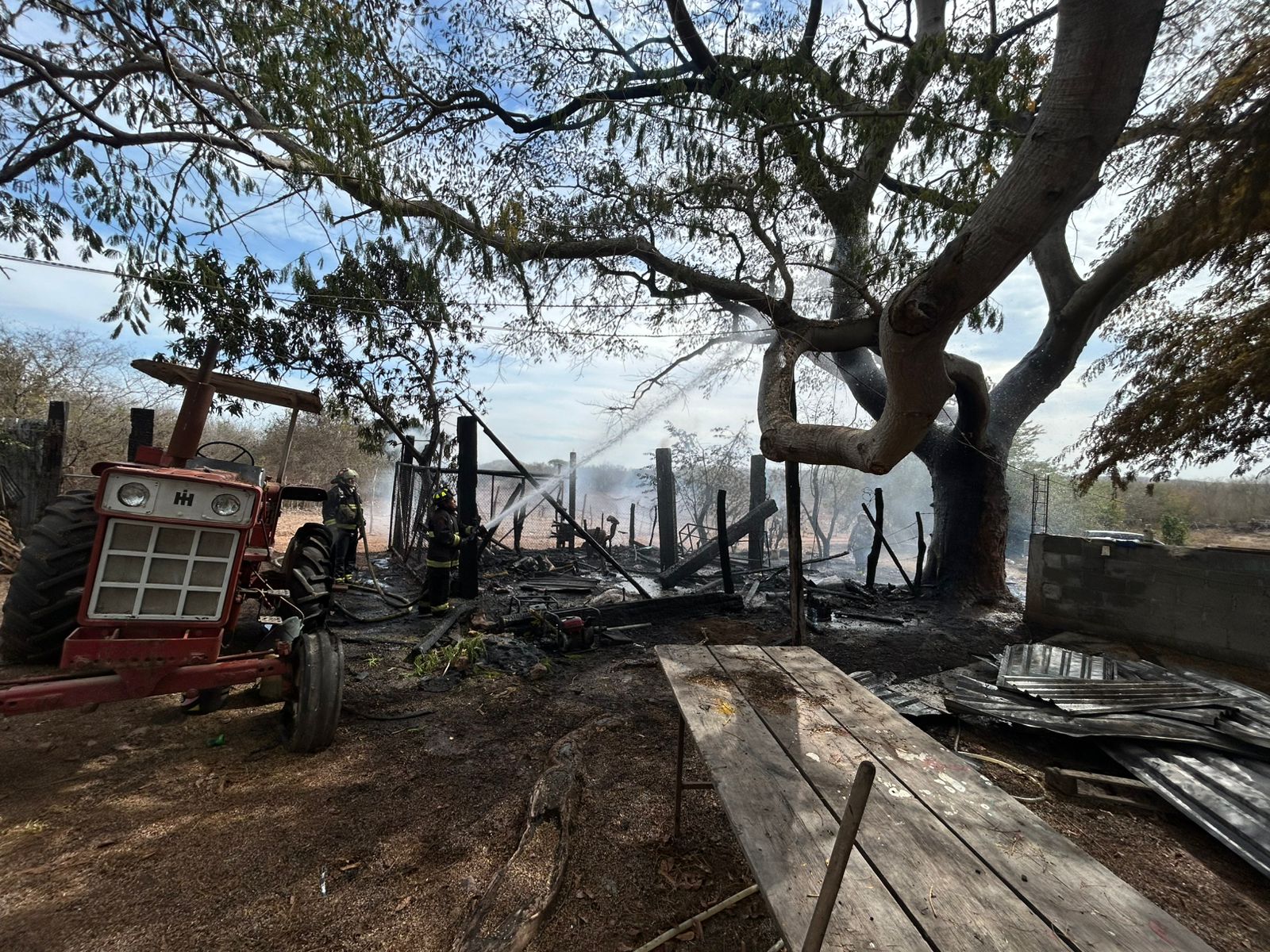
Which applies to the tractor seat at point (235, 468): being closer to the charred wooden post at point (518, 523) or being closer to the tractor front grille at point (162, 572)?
the tractor front grille at point (162, 572)

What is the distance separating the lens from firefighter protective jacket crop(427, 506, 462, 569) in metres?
7.61

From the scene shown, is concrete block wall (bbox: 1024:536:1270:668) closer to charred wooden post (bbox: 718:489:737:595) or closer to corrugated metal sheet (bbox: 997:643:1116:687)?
corrugated metal sheet (bbox: 997:643:1116:687)

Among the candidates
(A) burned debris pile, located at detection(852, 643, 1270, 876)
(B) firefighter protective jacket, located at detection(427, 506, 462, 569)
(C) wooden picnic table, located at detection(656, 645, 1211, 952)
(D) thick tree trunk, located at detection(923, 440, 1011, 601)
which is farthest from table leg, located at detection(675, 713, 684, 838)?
(D) thick tree trunk, located at detection(923, 440, 1011, 601)

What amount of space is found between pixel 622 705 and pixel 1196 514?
31.1 m

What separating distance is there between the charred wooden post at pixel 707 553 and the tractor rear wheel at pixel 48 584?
31.2 feet

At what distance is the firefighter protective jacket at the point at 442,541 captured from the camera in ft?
25.0

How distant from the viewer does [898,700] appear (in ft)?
16.9

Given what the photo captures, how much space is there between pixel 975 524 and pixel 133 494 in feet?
40.0

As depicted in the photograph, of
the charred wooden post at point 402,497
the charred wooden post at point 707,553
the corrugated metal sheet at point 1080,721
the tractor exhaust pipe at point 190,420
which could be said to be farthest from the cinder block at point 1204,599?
the charred wooden post at point 402,497

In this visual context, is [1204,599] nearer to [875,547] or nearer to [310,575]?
[875,547]

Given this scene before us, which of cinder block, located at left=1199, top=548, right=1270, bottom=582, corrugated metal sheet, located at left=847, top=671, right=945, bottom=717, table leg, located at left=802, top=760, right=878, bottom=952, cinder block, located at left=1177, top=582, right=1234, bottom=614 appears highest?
cinder block, located at left=1199, top=548, right=1270, bottom=582

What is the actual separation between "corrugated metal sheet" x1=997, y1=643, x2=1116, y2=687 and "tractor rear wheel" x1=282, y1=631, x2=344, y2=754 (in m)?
5.67

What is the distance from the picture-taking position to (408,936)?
2.35m

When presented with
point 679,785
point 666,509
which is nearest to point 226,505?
point 679,785
